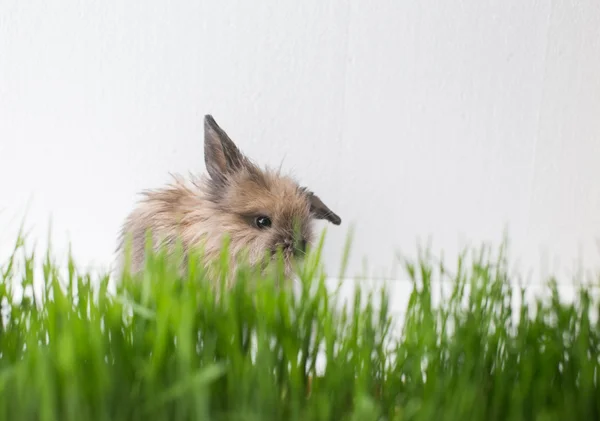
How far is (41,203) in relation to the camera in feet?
5.27

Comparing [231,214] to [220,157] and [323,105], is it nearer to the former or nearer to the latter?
[220,157]

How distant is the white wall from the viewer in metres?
1.54

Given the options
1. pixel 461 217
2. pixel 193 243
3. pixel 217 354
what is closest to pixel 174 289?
pixel 217 354

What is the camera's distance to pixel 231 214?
1.17 metres

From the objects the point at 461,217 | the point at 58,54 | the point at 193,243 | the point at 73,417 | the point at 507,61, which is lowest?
the point at 73,417

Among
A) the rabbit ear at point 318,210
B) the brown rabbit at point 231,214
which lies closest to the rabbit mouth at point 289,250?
the brown rabbit at point 231,214

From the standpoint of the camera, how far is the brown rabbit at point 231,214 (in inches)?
44.8

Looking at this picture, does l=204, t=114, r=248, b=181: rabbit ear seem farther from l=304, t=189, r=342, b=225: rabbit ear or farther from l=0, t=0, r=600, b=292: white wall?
l=0, t=0, r=600, b=292: white wall

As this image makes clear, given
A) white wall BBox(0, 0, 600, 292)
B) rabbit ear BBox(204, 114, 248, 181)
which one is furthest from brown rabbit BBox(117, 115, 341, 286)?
white wall BBox(0, 0, 600, 292)

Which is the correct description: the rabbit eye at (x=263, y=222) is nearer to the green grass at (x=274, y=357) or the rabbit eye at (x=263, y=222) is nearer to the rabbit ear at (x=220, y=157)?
the rabbit ear at (x=220, y=157)

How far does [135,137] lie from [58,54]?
0.25 m

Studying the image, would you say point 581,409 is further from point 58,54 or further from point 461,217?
point 58,54

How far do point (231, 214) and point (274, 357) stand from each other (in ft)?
2.03

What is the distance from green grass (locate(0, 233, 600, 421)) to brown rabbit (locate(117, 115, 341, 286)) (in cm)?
46
